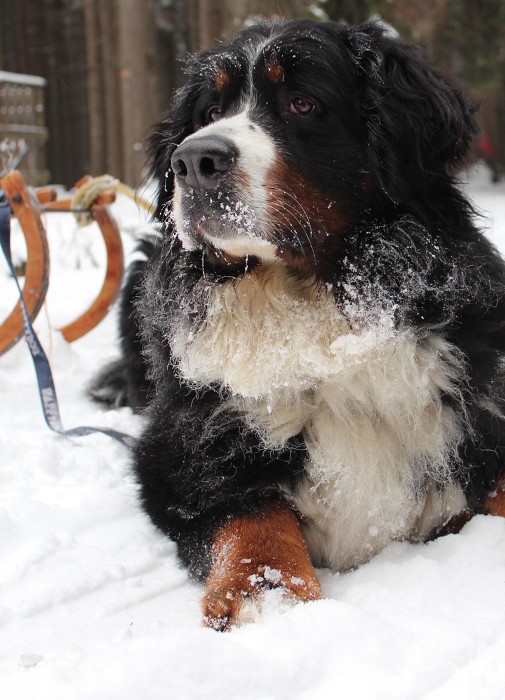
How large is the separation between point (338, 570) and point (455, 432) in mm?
600

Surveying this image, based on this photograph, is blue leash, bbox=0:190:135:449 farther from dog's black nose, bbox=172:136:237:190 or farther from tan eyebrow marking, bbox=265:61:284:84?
tan eyebrow marking, bbox=265:61:284:84

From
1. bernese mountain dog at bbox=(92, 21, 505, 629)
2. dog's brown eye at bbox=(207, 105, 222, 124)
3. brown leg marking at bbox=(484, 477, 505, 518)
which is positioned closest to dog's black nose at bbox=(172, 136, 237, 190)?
bernese mountain dog at bbox=(92, 21, 505, 629)

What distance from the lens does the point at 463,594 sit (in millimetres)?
2066

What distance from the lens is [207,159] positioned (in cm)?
233

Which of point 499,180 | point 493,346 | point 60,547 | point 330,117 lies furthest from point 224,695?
point 499,180

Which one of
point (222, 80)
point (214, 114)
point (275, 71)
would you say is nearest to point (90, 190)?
point (214, 114)

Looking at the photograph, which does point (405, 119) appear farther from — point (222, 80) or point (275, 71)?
point (222, 80)

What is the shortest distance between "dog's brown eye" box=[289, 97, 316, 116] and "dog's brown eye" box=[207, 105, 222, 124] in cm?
33

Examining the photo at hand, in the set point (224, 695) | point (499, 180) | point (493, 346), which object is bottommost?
point (499, 180)

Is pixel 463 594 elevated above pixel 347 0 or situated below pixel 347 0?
below

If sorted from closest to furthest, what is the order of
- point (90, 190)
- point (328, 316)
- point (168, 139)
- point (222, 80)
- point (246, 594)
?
point (246, 594)
point (328, 316)
point (222, 80)
point (168, 139)
point (90, 190)

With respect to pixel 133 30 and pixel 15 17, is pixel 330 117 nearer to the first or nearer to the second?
pixel 133 30

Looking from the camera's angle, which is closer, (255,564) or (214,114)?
(255,564)

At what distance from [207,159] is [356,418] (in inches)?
38.8
